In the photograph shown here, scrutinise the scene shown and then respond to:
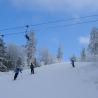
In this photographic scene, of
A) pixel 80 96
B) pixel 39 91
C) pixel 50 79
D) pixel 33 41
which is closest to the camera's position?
pixel 80 96

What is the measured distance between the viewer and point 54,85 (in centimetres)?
3788

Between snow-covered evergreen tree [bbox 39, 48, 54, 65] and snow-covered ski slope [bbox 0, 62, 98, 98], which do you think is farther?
snow-covered evergreen tree [bbox 39, 48, 54, 65]

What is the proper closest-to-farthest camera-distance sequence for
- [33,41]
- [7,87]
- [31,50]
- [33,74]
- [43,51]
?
[7,87] < [33,74] < [31,50] < [33,41] < [43,51]

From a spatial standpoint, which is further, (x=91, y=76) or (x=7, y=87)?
(x=91, y=76)

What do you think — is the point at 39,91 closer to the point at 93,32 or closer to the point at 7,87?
the point at 7,87

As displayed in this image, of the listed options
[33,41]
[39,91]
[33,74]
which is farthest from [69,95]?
[33,41]

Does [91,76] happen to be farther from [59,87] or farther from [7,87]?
[7,87]

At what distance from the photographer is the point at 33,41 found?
338 ft

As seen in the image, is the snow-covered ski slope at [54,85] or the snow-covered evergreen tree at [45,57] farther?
the snow-covered evergreen tree at [45,57]

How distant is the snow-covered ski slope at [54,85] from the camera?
110 ft

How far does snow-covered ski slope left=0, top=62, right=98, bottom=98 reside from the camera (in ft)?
110

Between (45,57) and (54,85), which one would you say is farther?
(45,57)

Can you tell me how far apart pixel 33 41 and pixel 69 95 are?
70.9 m

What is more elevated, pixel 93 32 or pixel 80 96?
pixel 93 32
